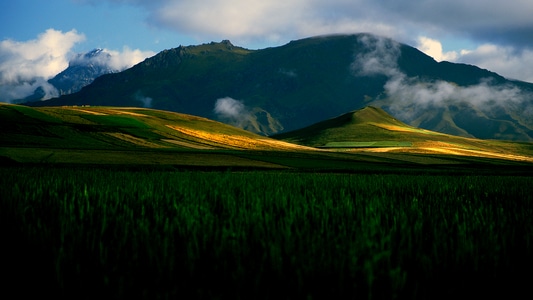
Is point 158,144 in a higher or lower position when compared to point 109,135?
lower

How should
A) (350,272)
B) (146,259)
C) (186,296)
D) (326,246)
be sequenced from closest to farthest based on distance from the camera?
(186,296) → (350,272) → (146,259) → (326,246)

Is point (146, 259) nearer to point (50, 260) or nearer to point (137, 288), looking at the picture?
point (137, 288)

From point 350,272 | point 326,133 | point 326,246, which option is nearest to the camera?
point 350,272

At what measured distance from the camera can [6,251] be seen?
3.39 m

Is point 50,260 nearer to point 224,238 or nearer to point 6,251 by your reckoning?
point 6,251

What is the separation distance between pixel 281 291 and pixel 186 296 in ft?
1.92

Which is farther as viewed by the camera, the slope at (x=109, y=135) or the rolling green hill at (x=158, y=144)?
the slope at (x=109, y=135)

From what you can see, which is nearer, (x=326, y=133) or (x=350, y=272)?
(x=350, y=272)

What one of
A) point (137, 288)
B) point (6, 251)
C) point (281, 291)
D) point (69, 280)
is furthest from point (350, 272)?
point (6, 251)

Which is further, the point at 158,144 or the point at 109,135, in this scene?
the point at 158,144

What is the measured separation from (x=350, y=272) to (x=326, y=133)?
619 feet

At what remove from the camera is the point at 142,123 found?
3563 inches

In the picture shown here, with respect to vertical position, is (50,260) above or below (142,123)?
below

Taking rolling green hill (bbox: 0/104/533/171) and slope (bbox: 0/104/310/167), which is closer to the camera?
rolling green hill (bbox: 0/104/533/171)
